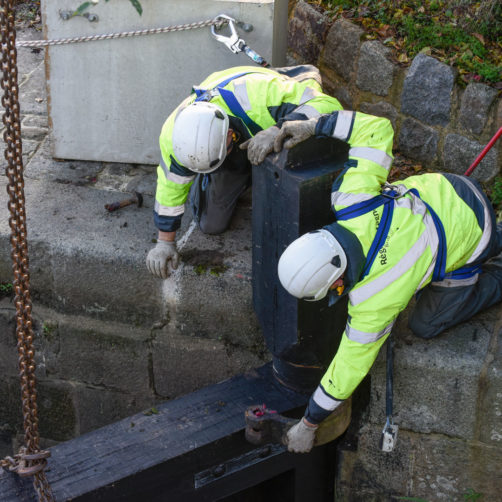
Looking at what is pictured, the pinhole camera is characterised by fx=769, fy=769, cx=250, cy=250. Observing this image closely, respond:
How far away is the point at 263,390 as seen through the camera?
3828 millimetres

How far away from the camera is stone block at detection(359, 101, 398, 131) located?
5.29m

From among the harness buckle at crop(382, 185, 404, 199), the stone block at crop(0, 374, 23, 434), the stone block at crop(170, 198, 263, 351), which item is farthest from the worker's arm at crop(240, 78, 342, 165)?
the stone block at crop(0, 374, 23, 434)

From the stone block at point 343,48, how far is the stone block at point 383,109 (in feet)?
0.87

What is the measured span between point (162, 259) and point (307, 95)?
1119mm

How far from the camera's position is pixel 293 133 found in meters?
3.29

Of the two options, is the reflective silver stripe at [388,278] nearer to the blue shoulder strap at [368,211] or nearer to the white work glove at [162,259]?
the blue shoulder strap at [368,211]

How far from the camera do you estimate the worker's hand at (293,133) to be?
129 inches

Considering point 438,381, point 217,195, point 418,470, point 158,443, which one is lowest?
point 418,470

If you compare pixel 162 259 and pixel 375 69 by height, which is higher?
pixel 375 69

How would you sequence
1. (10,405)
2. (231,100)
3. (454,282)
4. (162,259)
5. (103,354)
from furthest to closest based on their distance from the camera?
1. (10,405)
2. (103,354)
3. (162,259)
4. (231,100)
5. (454,282)

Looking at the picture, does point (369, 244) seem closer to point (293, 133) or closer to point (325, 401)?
point (293, 133)

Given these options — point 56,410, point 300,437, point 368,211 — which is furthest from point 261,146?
point 56,410

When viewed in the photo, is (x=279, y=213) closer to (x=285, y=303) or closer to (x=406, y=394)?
(x=285, y=303)

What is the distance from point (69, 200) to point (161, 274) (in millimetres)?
944
